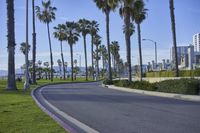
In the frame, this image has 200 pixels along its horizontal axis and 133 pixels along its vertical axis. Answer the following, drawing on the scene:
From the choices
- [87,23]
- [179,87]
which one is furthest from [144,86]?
[87,23]

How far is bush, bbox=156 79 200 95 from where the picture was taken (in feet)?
96.0

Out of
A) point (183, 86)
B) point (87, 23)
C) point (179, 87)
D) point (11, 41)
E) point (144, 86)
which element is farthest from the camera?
point (87, 23)

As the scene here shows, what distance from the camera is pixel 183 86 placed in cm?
3002

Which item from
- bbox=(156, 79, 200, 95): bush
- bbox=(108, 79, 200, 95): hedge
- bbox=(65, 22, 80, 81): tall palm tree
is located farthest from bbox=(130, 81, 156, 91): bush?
bbox=(65, 22, 80, 81): tall palm tree

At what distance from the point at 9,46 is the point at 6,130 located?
27.6m

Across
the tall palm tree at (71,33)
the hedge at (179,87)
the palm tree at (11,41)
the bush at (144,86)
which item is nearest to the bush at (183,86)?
the hedge at (179,87)

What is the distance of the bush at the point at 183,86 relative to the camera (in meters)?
29.2

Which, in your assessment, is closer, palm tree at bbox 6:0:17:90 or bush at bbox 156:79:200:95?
bush at bbox 156:79:200:95

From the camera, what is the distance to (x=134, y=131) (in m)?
12.2

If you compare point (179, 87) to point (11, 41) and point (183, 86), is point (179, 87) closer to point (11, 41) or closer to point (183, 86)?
point (183, 86)

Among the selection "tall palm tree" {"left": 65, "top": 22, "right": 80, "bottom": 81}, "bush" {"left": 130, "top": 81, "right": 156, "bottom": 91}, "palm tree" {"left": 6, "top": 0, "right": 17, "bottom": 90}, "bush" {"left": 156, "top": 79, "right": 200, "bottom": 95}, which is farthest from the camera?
"tall palm tree" {"left": 65, "top": 22, "right": 80, "bottom": 81}

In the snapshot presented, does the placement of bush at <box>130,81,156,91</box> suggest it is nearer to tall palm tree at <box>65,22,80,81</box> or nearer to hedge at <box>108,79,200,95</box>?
hedge at <box>108,79,200,95</box>

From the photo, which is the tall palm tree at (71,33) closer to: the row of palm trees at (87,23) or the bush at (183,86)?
the row of palm trees at (87,23)

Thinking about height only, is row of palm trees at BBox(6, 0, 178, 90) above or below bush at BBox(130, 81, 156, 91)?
above
